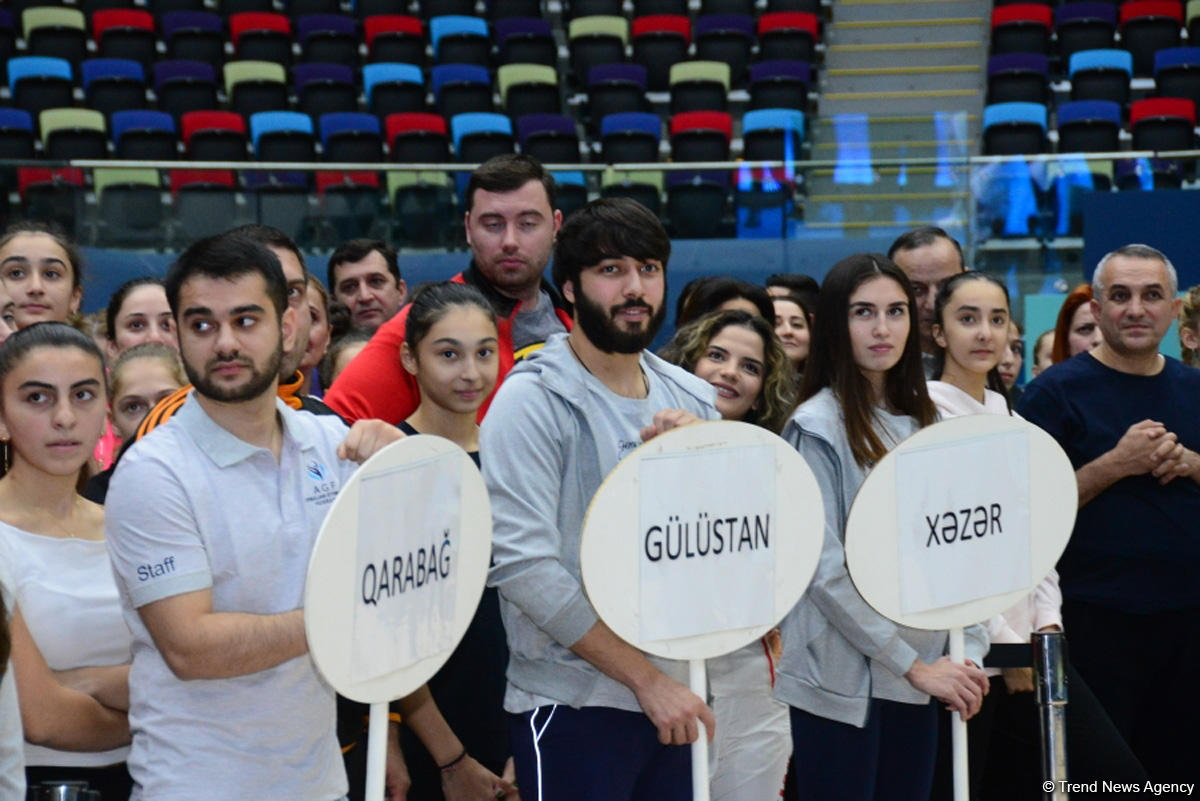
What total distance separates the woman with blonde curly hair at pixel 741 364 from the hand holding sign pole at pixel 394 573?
145 centimetres

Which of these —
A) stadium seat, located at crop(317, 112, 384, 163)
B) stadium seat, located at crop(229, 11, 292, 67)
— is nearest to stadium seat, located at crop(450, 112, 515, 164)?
stadium seat, located at crop(317, 112, 384, 163)

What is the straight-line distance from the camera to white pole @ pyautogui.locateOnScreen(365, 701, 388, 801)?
1.72 metres

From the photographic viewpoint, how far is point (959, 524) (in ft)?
7.27

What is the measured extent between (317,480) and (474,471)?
0.89 feet

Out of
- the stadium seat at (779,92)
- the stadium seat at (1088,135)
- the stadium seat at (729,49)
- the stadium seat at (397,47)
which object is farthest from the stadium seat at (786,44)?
the stadium seat at (397,47)

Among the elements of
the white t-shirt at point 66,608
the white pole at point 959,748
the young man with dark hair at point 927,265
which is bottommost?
the white pole at point 959,748

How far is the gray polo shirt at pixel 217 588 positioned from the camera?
1816mm

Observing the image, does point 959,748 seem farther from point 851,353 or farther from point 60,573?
point 60,573

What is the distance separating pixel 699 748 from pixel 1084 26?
11.3m

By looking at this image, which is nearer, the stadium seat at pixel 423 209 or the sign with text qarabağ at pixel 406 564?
the sign with text qarabağ at pixel 406 564

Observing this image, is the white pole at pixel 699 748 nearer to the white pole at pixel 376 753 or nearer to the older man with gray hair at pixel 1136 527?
the white pole at pixel 376 753

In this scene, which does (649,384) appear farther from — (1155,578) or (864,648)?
(1155,578)

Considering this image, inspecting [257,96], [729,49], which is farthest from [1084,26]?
[257,96]

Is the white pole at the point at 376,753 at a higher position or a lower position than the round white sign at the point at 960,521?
lower
